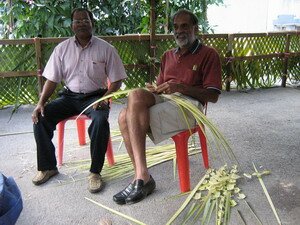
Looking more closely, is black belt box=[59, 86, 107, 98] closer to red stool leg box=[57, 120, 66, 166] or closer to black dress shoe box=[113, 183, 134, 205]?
red stool leg box=[57, 120, 66, 166]

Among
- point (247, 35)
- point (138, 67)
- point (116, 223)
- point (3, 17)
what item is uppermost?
point (3, 17)

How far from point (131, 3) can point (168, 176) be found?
3.76 metres

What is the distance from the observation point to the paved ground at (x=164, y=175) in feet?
6.70

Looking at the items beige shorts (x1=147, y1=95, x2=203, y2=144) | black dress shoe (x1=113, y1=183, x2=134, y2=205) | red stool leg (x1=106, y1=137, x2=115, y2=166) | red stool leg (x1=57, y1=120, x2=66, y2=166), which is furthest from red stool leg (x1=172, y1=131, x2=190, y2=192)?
red stool leg (x1=57, y1=120, x2=66, y2=166)

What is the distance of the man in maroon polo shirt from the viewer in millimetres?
2174

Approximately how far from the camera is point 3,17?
543 cm

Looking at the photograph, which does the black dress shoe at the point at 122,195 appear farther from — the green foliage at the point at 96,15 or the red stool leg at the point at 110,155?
the green foliage at the point at 96,15

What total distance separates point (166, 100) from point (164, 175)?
62 centimetres

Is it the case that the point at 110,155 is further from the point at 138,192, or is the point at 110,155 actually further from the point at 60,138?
the point at 138,192

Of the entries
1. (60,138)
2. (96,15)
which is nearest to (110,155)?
(60,138)

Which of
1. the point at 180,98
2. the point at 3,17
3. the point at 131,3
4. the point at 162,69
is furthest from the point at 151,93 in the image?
the point at 3,17

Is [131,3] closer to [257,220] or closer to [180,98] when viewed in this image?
[180,98]

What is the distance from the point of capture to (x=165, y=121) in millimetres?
2166

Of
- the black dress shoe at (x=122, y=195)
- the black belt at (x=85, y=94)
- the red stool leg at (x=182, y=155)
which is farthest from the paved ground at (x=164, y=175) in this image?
the black belt at (x=85, y=94)
